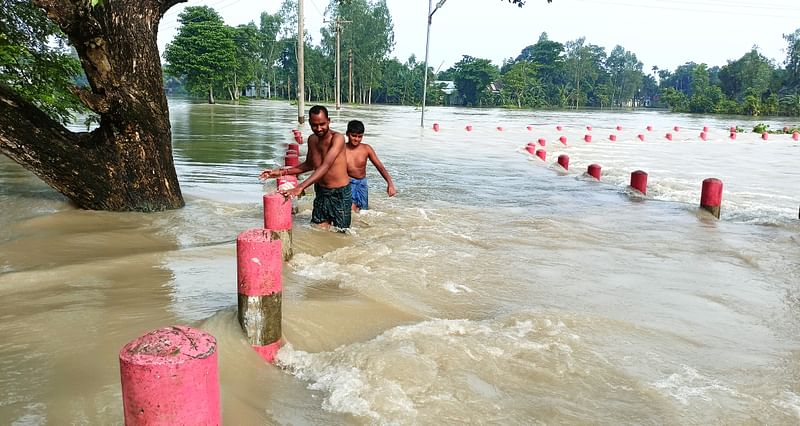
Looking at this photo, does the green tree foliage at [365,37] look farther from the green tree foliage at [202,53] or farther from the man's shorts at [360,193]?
the man's shorts at [360,193]

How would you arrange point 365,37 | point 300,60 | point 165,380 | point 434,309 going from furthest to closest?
point 365,37 < point 300,60 < point 434,309 < point 165,380

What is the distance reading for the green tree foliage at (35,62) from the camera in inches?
377

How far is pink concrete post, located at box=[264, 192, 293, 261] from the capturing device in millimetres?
5371

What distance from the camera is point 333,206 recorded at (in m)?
7.00

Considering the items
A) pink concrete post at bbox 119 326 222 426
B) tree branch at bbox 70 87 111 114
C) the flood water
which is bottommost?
the flood water

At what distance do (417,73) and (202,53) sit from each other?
1446 inches

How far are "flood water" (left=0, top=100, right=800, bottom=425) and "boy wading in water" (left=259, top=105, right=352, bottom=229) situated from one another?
0.79 ft

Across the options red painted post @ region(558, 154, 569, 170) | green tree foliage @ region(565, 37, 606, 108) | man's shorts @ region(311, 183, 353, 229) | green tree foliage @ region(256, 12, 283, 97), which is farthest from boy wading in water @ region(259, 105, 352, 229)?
green tree foliage @ region(565, 37, 606, 108)

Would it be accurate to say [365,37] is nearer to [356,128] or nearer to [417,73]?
[417,73]

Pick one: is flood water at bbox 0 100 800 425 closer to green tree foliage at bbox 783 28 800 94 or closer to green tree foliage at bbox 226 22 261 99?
green tree foliage at bbox 226 22 261 99

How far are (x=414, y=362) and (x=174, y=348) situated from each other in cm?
210

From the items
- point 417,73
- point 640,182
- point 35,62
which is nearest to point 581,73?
point 417,73

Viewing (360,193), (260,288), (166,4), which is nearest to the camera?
(260,288)

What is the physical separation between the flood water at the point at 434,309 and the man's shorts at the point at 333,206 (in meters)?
0.20
